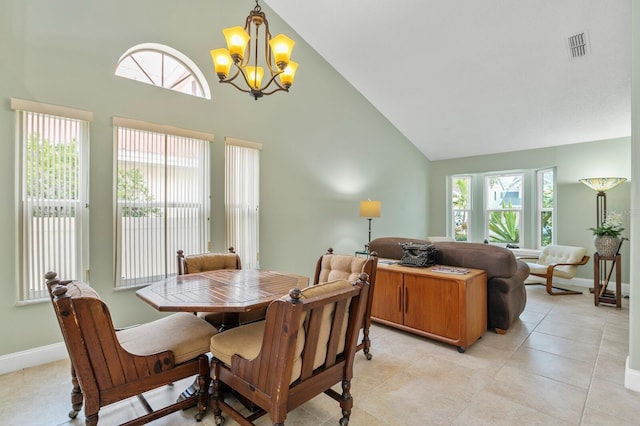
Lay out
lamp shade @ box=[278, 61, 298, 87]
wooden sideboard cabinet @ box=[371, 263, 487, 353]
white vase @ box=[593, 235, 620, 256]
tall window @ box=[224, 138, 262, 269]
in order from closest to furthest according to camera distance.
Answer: lamp shade @ box=[278, 61, 298, 87], wooden sideboard cabinet @ box=[371, 263, 487, 353], tall window @ box=[224, 138, 262, 269], white vase @ box=[593, 235, 620, 256]

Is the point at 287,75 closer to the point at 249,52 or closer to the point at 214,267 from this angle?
the point at 249,52

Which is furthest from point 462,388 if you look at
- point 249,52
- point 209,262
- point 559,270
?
point 559,270

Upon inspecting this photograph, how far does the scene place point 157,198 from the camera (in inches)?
130

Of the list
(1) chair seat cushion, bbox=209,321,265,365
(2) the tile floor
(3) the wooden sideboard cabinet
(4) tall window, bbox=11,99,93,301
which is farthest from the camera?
(3) the wooden sideboard cabinet

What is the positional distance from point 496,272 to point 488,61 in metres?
2.83

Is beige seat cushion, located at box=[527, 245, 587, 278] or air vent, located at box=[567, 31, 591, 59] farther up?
air vent, located at box=[567, 31, 591, 59]

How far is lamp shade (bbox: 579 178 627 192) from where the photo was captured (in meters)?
4.77

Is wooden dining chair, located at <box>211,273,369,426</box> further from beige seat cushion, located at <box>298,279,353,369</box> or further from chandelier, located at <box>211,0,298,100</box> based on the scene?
chandelier, located at <box>211,0,298,100</box>

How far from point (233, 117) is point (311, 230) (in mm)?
1923

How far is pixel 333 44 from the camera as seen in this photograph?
182 inches

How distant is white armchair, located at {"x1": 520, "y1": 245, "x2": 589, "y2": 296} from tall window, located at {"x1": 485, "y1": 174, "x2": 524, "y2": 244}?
1.04 metres

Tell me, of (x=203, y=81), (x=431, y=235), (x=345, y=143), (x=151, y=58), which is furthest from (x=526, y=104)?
(x=151, y=58)

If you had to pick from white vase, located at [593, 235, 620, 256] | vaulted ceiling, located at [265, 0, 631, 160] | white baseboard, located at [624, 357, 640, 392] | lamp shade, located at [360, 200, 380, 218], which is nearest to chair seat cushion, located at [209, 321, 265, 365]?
white baseboard, located at [624, 357, 640, 392]

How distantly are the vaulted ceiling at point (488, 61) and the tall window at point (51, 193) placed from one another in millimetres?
3017
